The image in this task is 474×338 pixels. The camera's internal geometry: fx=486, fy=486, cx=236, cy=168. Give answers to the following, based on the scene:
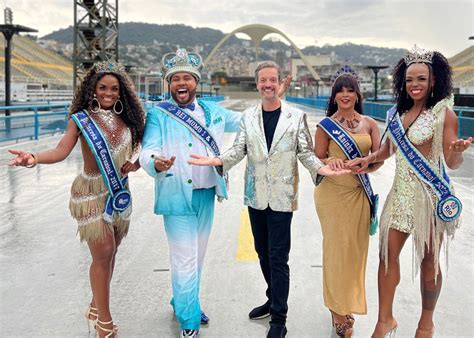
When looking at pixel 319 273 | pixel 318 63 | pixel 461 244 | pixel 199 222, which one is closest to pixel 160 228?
pixel 319 273

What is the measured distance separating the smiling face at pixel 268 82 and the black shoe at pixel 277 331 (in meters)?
1.48

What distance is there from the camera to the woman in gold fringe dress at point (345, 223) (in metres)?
3.15

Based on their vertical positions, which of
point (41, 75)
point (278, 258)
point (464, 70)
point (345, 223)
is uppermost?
point (464, 70)

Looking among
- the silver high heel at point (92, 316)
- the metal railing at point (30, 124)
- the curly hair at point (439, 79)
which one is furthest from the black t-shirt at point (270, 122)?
the metal railing at point (30, 124)

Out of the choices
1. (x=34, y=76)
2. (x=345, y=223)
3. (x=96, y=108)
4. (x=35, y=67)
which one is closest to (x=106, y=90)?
(x=96, y=108)

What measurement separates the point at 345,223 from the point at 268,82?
1.04 metres

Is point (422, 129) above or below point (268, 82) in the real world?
below

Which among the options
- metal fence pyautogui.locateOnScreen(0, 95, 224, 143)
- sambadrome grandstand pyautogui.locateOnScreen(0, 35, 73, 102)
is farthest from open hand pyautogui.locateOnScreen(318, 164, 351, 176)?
sambadrome grandstand pyautogui.locateOnScreen(0, 35, 73, 102)

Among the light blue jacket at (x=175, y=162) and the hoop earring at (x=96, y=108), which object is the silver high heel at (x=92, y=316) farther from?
the hoop earring at (x=96, y=108)

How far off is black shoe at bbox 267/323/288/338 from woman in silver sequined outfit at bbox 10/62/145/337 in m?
1.01

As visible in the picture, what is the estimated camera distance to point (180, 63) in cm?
315

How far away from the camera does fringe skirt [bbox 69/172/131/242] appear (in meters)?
3.01

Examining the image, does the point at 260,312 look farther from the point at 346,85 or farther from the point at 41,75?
the point at 41,75

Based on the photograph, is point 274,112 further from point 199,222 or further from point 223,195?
point 199,222
